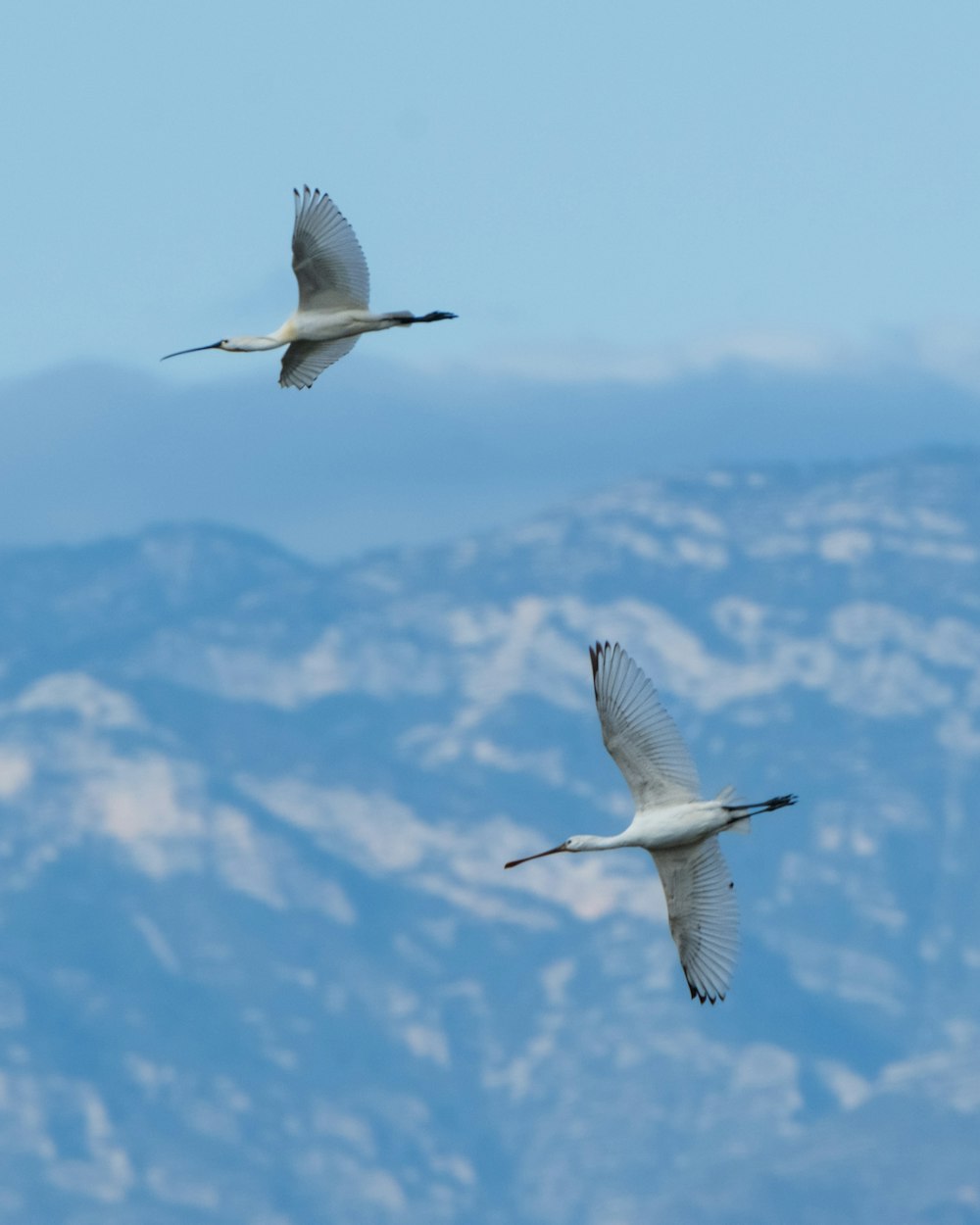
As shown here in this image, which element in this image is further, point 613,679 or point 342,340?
point 342,340

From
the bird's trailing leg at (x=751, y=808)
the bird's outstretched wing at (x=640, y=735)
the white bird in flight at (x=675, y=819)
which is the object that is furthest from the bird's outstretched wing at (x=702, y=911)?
the bird's trailing leg at (x=751, y=808)

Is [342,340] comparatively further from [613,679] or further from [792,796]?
[792,796]

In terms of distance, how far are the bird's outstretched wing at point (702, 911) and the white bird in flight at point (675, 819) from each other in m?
0.01

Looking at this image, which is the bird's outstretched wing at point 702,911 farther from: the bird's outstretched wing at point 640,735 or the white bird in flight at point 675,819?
the bird's outstretched wing at point 640,735

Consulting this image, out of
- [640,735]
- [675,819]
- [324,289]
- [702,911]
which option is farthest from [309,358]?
[702,911]

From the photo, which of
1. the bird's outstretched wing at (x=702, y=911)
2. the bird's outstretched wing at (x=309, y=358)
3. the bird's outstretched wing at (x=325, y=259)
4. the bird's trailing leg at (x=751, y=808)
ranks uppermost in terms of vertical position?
the bird's outstretched wing at (x=325, y=259)

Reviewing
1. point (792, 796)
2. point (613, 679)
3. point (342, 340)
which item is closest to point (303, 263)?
point (342, 340)

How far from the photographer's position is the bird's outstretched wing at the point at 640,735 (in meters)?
42.5

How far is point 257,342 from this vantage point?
49.3m

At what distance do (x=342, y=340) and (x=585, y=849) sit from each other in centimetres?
959

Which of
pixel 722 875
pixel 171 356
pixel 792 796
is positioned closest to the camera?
pixel 792 796

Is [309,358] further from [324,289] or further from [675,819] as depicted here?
[675,819]

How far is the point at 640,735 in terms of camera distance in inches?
1694

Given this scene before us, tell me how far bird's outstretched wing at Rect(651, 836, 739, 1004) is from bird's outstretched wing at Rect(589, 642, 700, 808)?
0.90 metres
